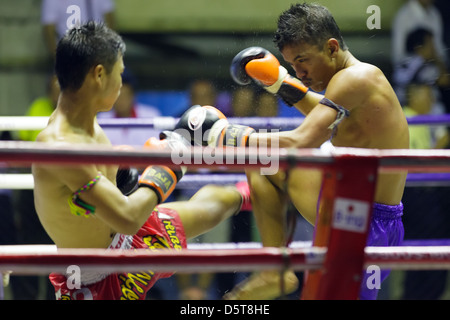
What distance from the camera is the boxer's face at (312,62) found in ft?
7.50

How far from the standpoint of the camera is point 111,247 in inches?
84.5

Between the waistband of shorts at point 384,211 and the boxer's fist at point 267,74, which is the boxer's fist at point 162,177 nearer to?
the boxer's fist at point 267,74

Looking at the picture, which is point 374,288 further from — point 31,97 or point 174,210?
point 31,97

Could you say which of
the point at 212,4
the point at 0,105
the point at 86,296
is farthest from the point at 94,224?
the point at 212,4

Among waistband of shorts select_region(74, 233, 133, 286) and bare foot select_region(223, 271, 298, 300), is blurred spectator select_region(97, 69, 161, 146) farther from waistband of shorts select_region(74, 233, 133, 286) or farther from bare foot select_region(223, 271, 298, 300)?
bare foot select_region(223, 271, 298, 300)

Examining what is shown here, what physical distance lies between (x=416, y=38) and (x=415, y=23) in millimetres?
154

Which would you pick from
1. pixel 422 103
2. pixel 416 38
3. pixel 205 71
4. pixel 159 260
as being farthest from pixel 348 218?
pixel 205 71

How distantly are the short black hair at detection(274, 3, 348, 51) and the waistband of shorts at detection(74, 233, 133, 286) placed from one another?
87 centimetres

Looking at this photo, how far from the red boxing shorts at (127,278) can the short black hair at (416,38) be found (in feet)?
9.28

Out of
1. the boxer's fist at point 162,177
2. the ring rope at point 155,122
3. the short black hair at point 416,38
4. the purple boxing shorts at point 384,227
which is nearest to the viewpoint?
the boxer's fist at point 162,177

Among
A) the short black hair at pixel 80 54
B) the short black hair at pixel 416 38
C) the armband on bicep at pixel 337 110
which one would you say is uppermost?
the short black hair at pixel 416 38

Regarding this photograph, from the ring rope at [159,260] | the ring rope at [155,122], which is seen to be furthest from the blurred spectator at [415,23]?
the ring rope at [159,260]

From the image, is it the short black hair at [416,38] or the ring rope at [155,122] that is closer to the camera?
the ring rope at [155,122]

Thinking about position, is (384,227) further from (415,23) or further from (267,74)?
(415,23)
